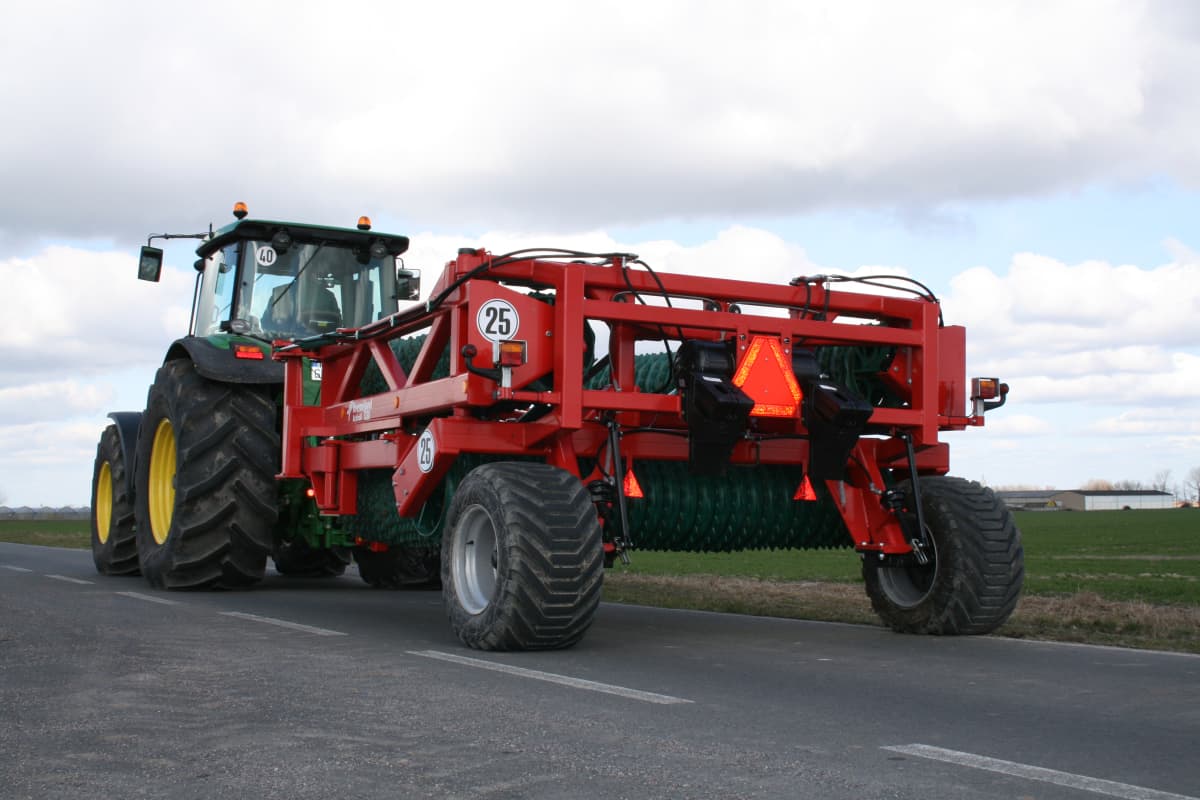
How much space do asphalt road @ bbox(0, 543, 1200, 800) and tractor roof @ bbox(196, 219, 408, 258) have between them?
4.25 m

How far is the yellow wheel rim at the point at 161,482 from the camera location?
11492 mm

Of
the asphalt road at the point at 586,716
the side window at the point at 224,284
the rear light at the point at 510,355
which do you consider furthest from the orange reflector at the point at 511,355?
the side window at the point at 224,284

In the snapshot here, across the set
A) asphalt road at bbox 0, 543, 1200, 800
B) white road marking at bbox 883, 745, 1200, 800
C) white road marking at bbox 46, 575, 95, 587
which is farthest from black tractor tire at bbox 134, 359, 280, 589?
white road marking at bbox 883, 745, 1200, 800

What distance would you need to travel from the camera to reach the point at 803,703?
525 cm

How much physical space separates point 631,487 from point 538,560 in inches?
37.3

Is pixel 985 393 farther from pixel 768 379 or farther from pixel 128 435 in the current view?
pixel 128 435

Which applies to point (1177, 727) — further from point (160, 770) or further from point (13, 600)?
point (13, 600)

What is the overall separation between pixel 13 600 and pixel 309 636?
3.34m

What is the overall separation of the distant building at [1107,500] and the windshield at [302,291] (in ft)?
460

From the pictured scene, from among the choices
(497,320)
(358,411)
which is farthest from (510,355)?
(358,411)

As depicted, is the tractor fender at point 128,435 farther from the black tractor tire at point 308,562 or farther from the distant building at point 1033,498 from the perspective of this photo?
the distant building at point 1033,498

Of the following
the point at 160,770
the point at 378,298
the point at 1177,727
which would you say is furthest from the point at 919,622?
the point at 378,298

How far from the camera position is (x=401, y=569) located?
42.1 ft

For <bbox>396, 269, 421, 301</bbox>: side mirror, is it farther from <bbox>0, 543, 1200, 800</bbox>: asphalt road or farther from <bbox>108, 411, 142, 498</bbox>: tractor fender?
<bbox>0, 543, 1200, 800</bbox>: asphalt road
